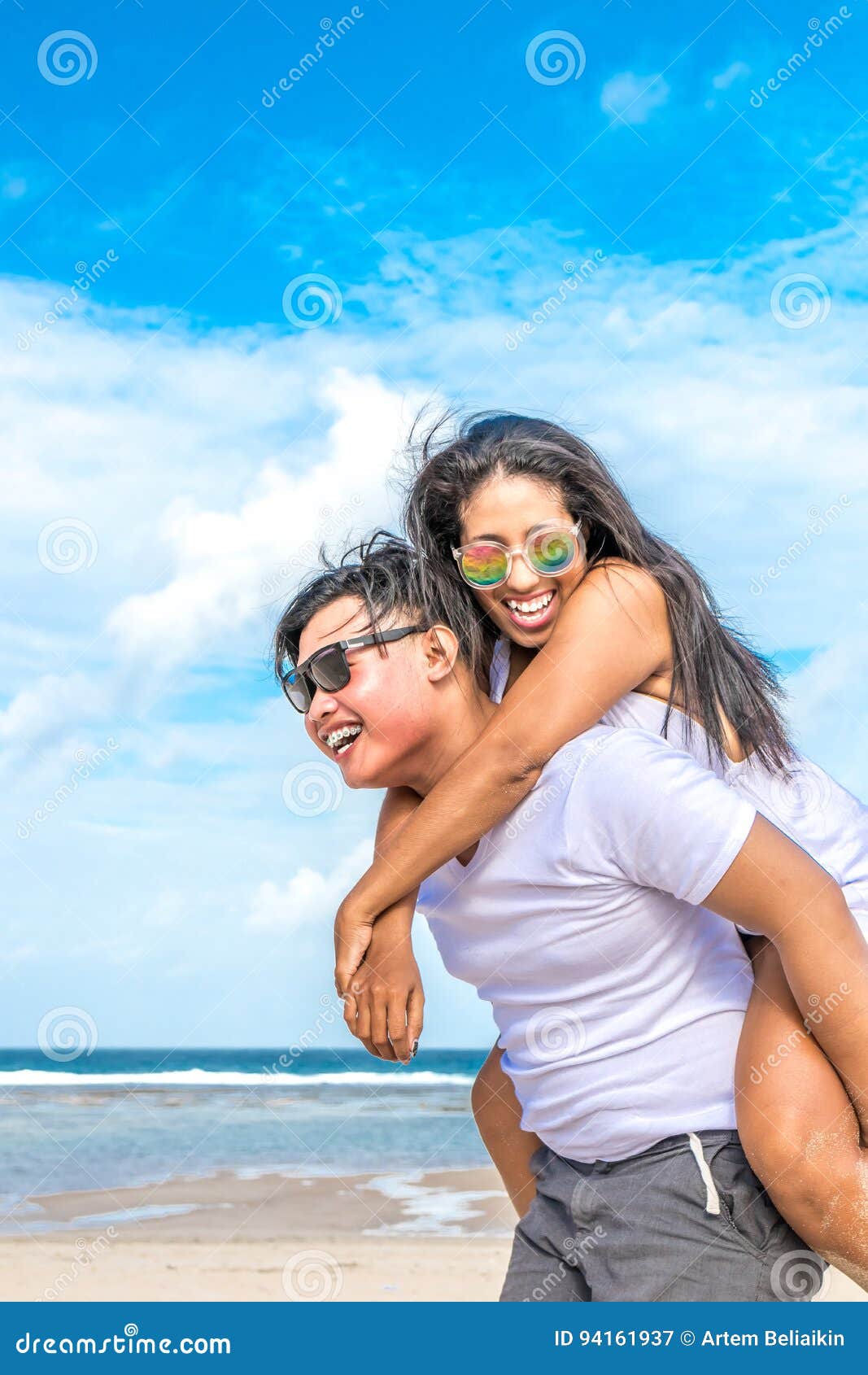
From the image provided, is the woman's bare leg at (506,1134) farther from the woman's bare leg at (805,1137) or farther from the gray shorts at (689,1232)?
the woman's bare leg at (805,1137)

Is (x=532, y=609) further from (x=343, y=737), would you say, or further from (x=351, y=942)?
(x=351, y=942)

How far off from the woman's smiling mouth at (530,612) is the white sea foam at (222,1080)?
24.6 meters

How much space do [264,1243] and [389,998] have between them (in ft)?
29.5

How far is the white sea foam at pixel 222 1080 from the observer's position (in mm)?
26375

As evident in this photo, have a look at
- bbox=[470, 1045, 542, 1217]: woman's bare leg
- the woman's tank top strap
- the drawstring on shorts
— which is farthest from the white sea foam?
the drawstring on shorts

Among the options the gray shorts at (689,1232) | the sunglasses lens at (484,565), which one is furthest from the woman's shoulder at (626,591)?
the gray shorts at (689,1232)

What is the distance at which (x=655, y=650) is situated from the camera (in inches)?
103

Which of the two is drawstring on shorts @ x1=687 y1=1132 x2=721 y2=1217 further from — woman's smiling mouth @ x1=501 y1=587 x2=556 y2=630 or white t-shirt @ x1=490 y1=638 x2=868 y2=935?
woman's smiling mouth @ x1=501 y1=587 x2=556 y2=630

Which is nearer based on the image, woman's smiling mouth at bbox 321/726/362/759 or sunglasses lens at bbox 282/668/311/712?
woman's smiling mouth at bbox 321/726/362/759

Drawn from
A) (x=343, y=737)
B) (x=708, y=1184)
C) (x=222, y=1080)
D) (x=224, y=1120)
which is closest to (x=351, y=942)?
(x=343, y=737)

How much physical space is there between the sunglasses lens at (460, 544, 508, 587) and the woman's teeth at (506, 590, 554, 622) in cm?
6

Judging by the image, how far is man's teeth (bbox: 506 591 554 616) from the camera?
2.72 m

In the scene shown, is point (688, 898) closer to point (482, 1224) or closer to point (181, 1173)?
point (482, 1224)

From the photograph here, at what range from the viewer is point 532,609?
8.97 feet
